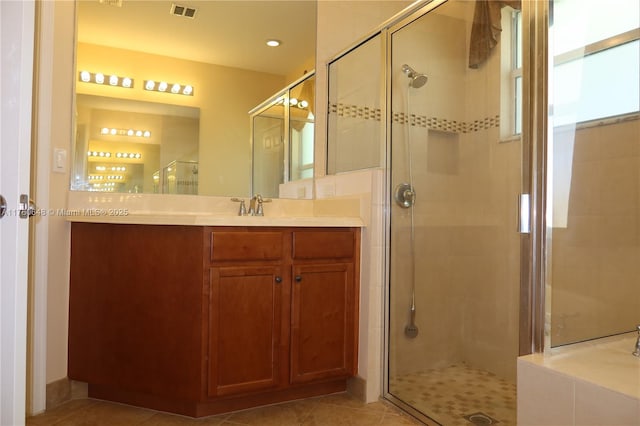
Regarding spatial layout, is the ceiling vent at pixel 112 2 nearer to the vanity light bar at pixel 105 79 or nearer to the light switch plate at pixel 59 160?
the vanity light bar at pixel 105 79

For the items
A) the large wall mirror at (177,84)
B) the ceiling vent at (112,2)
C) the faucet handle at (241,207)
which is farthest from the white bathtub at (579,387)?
the ceiling vent at (112,2)

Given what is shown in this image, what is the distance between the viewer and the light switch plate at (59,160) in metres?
1.97

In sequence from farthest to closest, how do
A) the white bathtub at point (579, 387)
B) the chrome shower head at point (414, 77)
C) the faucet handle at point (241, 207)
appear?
1. the faucet handle at point (241, 207)
2. the chrome shower head at point (414, 77)
3. the white bathtub at point (579, 387)

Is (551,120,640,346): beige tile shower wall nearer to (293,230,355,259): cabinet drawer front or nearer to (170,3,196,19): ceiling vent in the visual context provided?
(293,230,355,259): cabinet drawer front

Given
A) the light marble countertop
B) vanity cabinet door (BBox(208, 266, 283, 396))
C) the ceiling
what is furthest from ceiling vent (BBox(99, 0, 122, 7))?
vanity cabinet door (BBox(208, 266, 283, 396))

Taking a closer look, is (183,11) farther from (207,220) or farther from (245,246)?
(245,246)

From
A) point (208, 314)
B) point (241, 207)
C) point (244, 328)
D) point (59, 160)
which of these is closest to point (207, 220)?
point (208, 314)

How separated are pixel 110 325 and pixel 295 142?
1379 millimetres

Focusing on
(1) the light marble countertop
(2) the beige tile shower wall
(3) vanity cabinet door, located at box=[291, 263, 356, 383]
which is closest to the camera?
(2) the beige tile shower wall

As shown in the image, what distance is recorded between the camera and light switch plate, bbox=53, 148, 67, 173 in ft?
6.46

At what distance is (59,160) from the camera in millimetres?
1982

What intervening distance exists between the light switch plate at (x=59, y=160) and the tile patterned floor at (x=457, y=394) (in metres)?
1.87

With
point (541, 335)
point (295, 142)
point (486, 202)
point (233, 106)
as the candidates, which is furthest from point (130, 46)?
point (541, 335)

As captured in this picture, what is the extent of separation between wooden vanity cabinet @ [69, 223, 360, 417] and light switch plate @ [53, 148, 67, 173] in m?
0.28
